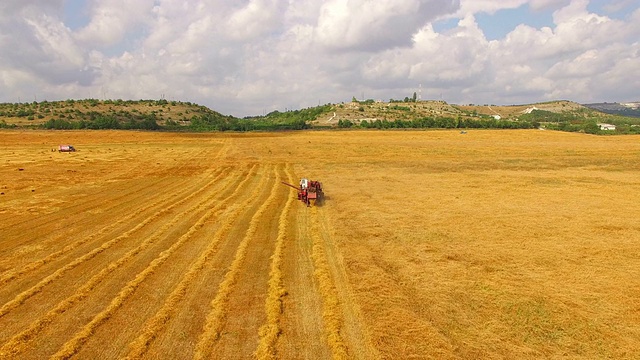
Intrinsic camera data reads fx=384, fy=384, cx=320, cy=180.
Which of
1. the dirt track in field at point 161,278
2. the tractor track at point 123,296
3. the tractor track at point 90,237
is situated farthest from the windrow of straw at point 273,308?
the tractor track at point 90,237

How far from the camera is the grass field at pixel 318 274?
7773 mm

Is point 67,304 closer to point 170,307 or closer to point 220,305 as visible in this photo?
point 170,307

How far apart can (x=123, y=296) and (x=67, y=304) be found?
1.17m

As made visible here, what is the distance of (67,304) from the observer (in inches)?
355

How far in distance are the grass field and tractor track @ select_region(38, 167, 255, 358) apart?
0.05m

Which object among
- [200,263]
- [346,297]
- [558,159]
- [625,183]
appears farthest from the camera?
[558,159]

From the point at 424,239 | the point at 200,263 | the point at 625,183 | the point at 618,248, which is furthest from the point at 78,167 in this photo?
the point at 625,183

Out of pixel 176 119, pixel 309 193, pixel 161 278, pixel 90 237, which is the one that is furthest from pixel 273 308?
pixel 176 119

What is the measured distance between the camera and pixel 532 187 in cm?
2597

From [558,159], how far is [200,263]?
45022mm

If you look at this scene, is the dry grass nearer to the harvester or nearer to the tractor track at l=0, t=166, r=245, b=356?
the tractor track at l=0, t=166, r=245, b=356

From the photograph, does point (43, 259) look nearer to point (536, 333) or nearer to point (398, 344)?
point (398, 344)

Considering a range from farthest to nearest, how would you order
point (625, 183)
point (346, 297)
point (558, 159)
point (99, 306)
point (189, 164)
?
point (558, 159) → point (189, 164) → point (625, 183) → point (346, 297) → point (99, 306)

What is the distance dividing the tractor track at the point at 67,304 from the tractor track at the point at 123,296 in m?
0.79
